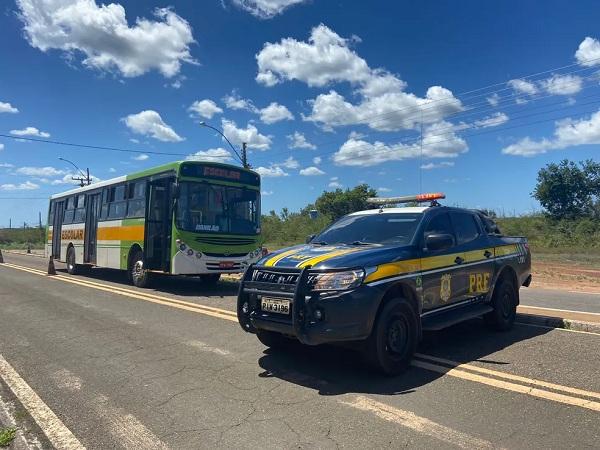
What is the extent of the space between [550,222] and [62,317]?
48.3 metres

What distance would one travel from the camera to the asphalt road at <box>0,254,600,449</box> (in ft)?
13.0

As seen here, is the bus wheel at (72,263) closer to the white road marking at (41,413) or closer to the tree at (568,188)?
the white road marking at (41,413)

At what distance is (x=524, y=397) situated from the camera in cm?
472

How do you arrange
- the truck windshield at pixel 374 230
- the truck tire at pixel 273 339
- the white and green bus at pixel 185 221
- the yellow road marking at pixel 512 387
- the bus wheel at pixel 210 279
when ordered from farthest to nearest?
the bus wheel at pixel 210 279 → the white and green bus at pixel 185 221 → the truck tire at pixel 273 339 → the truck windshield at pixel 374 230 → the yellow road marking at pixel 512 387

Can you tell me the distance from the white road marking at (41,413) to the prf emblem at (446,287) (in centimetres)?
438

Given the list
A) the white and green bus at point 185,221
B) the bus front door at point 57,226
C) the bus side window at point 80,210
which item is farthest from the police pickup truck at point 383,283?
the bus front door at point 57,226

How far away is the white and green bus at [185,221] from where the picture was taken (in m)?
12.9

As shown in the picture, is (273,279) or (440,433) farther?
(273,279)

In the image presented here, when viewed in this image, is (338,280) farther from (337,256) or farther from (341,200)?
(341,200)

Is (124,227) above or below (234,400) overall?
above

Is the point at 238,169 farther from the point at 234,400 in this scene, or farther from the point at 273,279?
the point at 234,400

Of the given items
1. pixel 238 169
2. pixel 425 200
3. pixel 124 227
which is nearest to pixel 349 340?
pixel 425 200

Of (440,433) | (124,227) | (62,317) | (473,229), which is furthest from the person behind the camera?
(124,227)

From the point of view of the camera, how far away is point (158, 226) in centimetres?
1355
